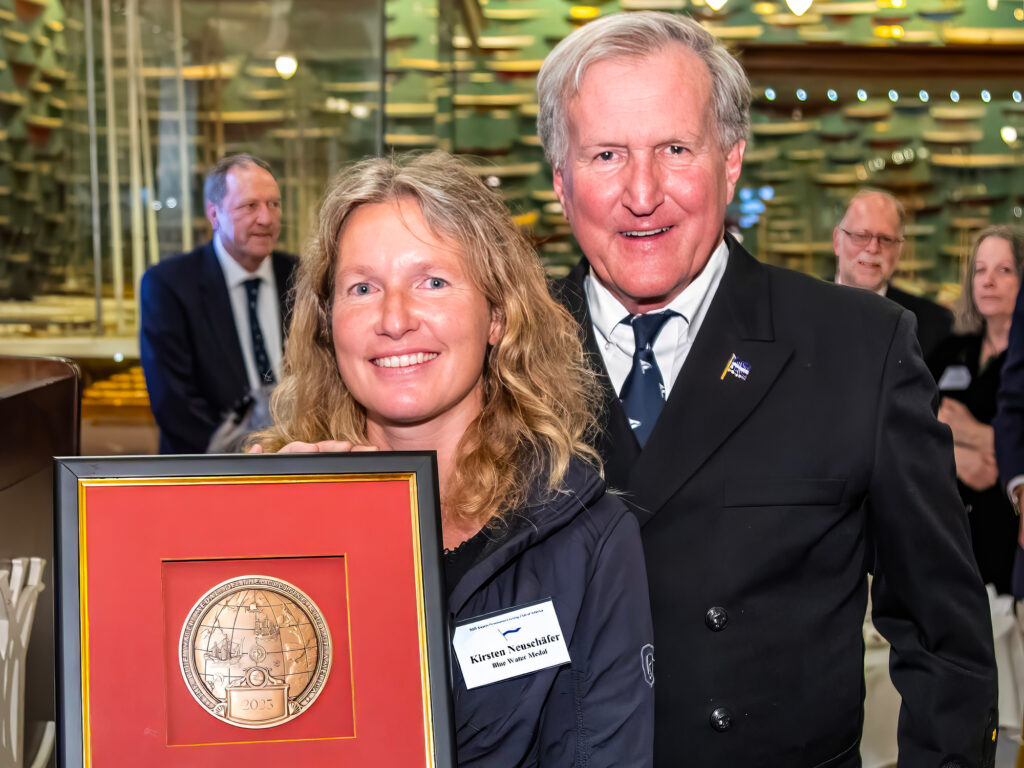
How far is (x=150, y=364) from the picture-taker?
3.38m

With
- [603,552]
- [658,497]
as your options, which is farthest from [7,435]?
[658,497]

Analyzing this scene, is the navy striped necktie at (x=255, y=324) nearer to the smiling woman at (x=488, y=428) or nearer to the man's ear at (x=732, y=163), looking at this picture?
the smiling woman at (x=488, y=428)

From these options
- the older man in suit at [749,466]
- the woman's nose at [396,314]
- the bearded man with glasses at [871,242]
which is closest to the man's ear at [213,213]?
the bearded man with glasses at [871,242]

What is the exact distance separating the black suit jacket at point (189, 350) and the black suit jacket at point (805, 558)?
6.77ft

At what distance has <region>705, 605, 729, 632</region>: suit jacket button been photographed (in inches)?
60.0

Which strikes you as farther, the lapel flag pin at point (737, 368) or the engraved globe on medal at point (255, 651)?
the lapel flag pin at point (737, 368)

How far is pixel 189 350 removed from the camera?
11.1 feet

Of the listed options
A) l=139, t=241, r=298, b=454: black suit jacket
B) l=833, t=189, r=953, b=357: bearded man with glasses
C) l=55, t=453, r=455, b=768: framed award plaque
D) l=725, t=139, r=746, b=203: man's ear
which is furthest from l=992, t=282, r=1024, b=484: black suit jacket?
l=139, t=241, r=298, b=454: black suit jacket

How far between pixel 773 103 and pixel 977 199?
1353 mm

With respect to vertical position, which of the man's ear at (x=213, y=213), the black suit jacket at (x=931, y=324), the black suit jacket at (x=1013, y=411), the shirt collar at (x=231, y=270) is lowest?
the black suit jacket at (x=1013, y=411)

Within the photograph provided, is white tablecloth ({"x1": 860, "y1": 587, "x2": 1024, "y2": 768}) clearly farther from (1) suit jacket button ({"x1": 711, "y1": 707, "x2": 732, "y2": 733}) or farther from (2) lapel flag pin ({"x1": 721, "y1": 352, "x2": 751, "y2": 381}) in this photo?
(2) lapel flag pin ({"x1": 721, "y1": 352, "x2": 751, "y2": 381})

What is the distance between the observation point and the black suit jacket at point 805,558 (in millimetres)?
1528

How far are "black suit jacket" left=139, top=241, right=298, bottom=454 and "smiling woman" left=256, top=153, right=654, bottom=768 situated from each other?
179 centimetres

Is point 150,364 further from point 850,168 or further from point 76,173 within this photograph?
point 850,168
